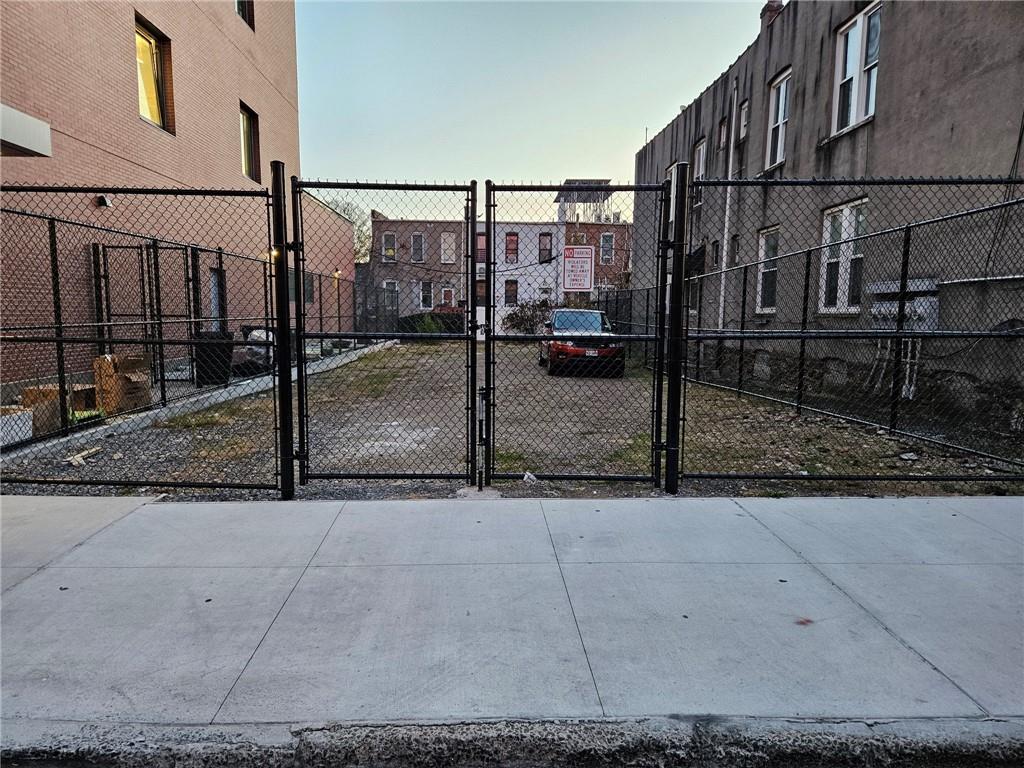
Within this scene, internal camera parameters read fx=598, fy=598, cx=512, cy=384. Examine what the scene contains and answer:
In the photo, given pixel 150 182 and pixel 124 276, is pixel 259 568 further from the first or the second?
pixel 150 182

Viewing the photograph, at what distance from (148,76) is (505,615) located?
15332 millimetres

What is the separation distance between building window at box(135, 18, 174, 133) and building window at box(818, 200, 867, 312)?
1430 cm

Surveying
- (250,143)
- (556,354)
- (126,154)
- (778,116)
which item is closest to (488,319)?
(556,354)

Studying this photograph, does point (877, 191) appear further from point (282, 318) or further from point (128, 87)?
point (128, 87)

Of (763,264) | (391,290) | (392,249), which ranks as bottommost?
(391,290)

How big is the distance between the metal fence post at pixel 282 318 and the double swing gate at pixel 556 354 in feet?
0.07

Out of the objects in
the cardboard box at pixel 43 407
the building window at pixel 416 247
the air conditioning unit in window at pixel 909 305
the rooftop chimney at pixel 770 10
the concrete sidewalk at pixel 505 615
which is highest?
the rooftop chimney at pixel 770 10

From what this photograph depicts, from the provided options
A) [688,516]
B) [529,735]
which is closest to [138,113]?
[688,516]

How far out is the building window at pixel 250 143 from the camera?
18562 mm

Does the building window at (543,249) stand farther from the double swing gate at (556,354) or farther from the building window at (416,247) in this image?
the building window at (416,247)

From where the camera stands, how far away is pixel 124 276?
39.2ft

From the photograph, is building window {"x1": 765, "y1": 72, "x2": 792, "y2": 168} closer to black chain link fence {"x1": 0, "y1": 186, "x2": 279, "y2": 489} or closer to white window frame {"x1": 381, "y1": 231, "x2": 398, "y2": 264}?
white window frame {"x1": 381, "y1": 231, "x2": 398, "y2": 264}

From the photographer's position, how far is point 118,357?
29.0 feet

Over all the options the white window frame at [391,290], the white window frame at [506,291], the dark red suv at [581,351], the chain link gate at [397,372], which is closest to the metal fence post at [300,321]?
the chain link gate at [397,372]
